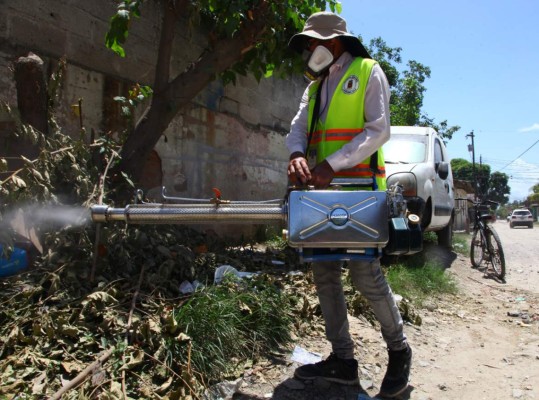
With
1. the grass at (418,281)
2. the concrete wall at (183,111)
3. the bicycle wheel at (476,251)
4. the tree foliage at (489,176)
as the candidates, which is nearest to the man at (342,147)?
the grass at (418,281)

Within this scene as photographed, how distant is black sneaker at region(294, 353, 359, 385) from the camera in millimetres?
2588

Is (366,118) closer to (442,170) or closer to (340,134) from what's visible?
(340,134)

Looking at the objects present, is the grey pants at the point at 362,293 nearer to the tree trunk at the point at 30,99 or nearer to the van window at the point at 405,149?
the tree trunk at the point at 30,99

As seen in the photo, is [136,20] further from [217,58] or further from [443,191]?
[443,191]


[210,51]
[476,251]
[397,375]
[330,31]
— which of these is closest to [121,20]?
[210,51]

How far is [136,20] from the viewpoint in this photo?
17.0 ft

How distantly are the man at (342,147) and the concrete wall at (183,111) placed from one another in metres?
2.55

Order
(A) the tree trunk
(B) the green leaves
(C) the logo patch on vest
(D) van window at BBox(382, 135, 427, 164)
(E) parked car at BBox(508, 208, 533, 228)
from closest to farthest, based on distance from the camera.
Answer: (C) the logo patch on vest, (A) the tree trunk, (B) the green leaves, (D) van window at BBox(382, 135, 427, 164), (E) parked car at BBox(508, 208, 533, 228)

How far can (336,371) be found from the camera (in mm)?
2590

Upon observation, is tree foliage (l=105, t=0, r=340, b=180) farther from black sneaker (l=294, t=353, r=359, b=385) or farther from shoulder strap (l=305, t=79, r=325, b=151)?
black sneaker (l=294, t=353, r=359, b=385)

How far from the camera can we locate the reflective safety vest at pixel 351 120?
7.80ft

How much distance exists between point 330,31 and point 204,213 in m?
1.09

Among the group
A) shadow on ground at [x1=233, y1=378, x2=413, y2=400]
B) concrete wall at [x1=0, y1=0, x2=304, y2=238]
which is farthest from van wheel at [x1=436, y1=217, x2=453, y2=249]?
shadow on ground at [x1=233, y1=378, x2=413, y2=400]

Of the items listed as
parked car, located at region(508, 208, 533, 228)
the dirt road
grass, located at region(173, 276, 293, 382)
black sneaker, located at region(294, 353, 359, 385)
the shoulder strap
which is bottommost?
parked car, located at region(508, 208, 533, 228)
